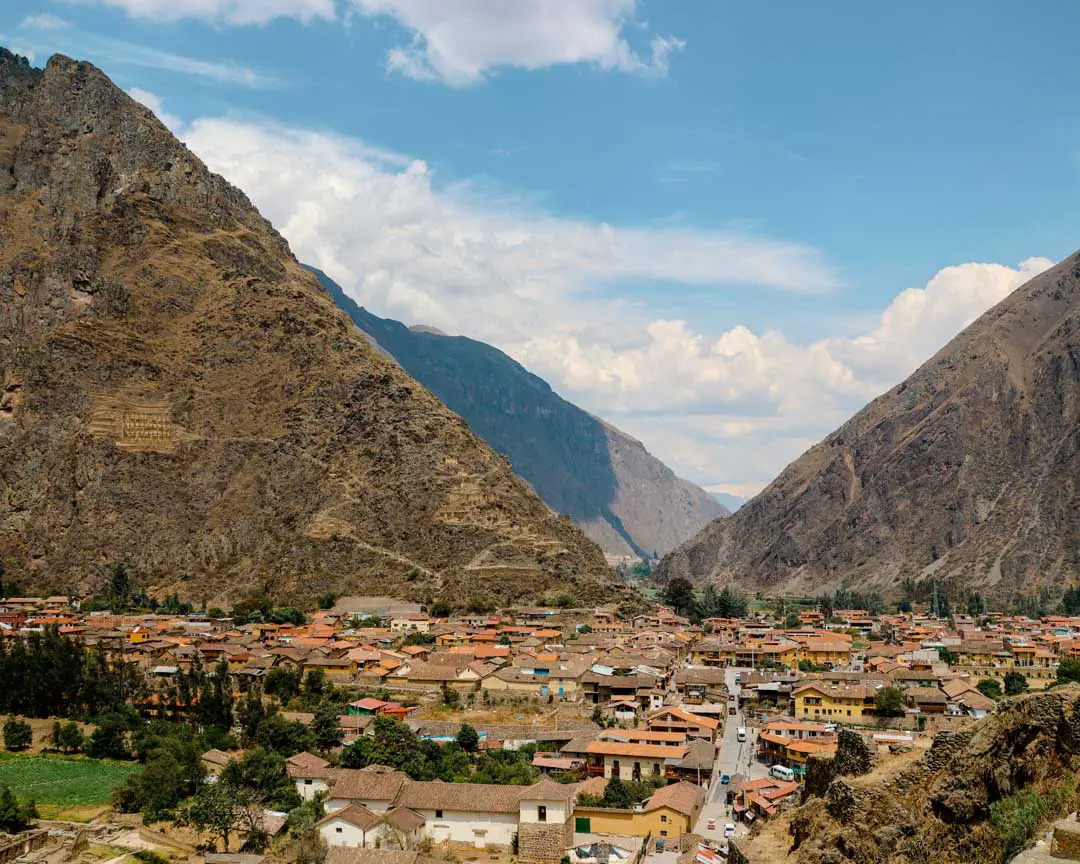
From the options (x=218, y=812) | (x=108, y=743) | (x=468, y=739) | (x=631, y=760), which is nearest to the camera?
(x=218, y=812)

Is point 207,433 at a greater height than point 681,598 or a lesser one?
greater

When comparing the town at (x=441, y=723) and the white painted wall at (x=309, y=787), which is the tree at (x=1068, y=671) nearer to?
the town at (x=441, y=723)

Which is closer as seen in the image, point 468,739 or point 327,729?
point 468,739

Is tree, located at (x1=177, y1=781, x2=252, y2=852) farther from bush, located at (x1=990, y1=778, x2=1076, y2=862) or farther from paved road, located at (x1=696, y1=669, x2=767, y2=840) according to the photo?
bush, located at (x1=990, y1=778, x2=1076, y2=862)

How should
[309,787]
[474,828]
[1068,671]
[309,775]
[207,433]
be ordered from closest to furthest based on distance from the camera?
[474,828] < [309,787] < [309,775] < [1068,671] < [207,433]

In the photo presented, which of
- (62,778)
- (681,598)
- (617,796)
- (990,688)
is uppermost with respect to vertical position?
(681,598)

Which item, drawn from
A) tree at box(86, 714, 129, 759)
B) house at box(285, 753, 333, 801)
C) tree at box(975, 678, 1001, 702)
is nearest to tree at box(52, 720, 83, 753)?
tree at box(86, 714, 129, 759)

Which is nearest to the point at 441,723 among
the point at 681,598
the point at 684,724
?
the point at 684,724

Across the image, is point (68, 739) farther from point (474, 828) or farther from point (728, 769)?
point (728, 769)
